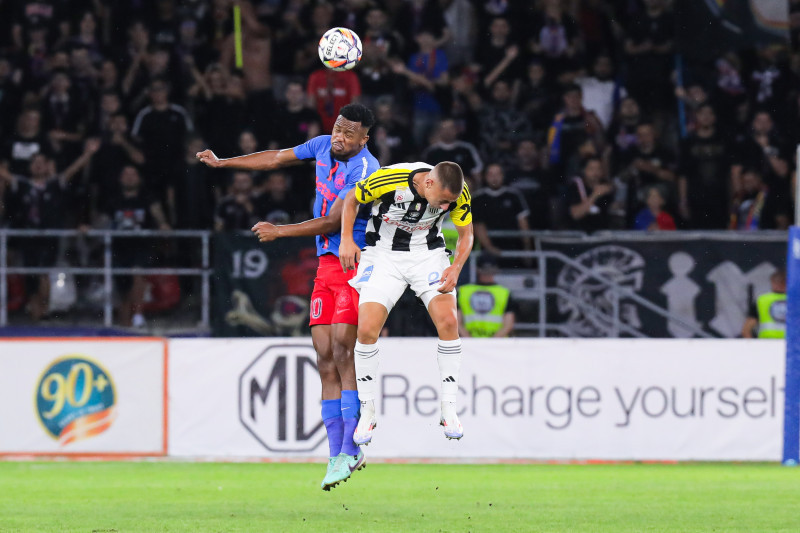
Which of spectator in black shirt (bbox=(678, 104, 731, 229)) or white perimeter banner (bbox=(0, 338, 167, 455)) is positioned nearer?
white perimeter banner (bbox=(0, 338, 167, 455))

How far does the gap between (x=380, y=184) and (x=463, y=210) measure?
2.26 ft

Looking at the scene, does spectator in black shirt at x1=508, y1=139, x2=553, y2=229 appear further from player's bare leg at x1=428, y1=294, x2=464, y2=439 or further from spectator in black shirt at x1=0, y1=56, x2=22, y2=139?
player's bare leg at x1=428, y1=294, x2=464, y2=439

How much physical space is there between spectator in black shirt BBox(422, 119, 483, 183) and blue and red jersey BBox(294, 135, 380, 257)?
23.0 ft

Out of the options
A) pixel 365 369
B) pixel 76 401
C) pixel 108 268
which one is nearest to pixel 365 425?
pixel 365 369

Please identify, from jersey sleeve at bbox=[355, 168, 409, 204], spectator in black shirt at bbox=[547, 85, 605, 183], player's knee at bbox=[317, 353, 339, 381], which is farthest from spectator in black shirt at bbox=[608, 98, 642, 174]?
jersey sleeve at bbox=[355, 168, 409, 204]

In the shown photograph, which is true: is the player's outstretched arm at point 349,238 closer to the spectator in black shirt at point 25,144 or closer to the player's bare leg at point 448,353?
A: the player's bare leg at point 448,353

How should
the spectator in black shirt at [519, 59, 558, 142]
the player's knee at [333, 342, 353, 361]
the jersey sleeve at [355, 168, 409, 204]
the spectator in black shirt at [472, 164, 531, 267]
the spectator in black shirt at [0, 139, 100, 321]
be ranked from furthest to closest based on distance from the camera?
the spectator in black shirt at [519, 59, 558, 142] → the spectator in black shirt at [0, 139, 100, 321] → the spectator in black shirt at [472, 164, 531, 267] → the player's knee at [333, 342, 353, 361] → the jersey sleeve at [355, 168, 409, 204]

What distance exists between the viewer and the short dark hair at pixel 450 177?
9055 mm

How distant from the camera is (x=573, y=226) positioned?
666 inches

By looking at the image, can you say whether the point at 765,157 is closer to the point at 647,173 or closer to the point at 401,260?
the point at 647,173

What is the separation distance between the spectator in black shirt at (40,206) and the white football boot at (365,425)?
8226 millimetres

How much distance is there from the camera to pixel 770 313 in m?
15.7

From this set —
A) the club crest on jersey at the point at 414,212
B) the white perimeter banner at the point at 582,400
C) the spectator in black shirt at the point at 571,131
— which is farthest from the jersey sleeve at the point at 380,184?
the spectator in black shirt at the point at 571,131

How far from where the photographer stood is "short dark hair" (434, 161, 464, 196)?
356 inches
